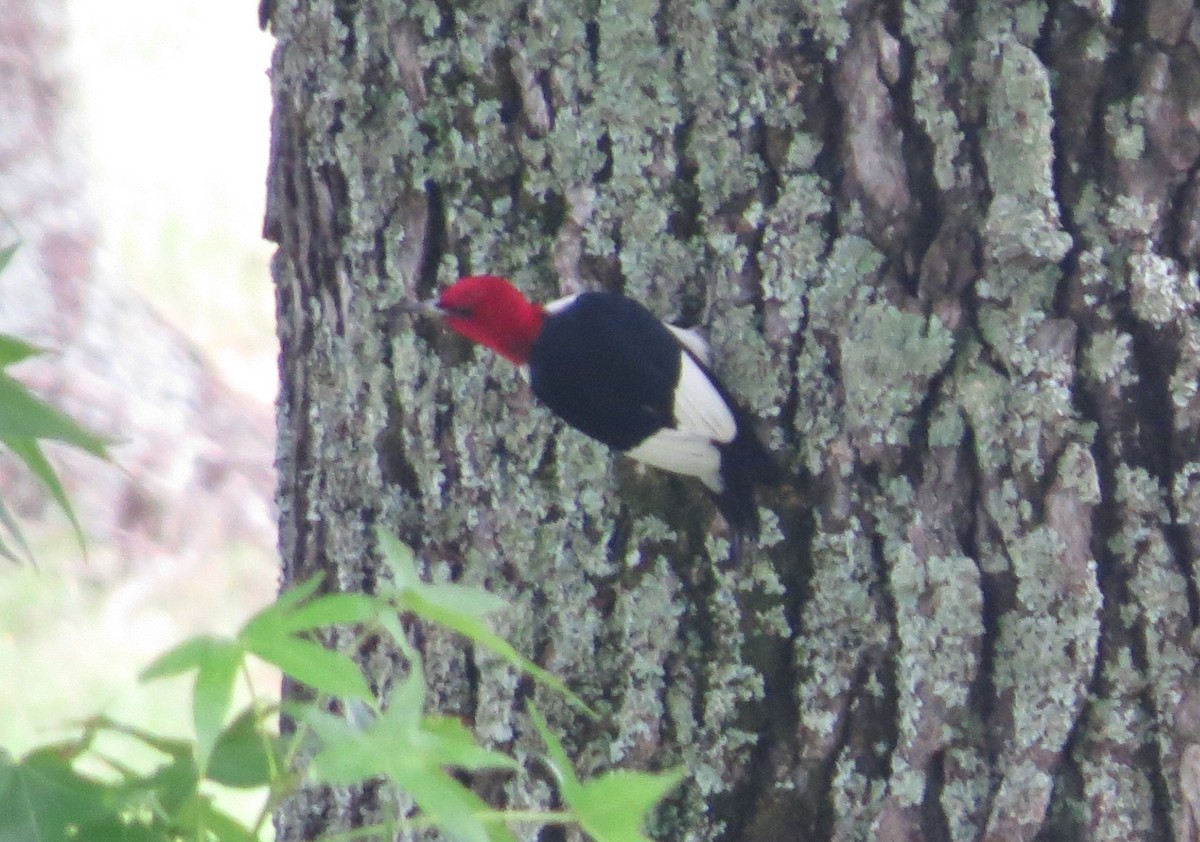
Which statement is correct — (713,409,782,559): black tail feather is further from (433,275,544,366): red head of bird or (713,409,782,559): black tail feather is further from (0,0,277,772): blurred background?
(0,0,277,772): blurred background

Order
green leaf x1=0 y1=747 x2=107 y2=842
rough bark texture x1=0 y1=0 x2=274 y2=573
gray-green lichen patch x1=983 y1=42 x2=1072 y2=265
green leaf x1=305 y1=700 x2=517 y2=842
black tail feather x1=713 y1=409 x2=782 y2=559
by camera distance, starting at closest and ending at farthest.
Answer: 1. green leaf x1=305 y1=700 x2=517 y2=842
2. green leaf x1=0 y1=747 x2=107 y2=842
3. gray-green lichen patch x1=983 y1=42 x2=1072 y2=265
4. black tail feather x1=713 y1=409 x2=782 y2=559
5. rough bark texture x1=0 y1=0 x2=274 y2=573

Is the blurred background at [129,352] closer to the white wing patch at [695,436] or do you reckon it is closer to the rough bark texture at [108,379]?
the rough bark texture at [108,379]

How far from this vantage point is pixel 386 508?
68.4 inches

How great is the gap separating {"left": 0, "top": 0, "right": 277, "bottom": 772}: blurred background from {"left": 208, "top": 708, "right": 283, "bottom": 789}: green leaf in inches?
126

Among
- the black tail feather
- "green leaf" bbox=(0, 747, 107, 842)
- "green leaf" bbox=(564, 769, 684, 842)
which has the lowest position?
"green leaf" bbox=(0, 747, 107, 842)

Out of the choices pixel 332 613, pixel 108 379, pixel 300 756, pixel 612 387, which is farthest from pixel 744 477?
pixel 108 379

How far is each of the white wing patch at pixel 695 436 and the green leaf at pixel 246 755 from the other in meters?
0.67

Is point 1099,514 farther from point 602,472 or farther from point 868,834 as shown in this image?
point 602,472

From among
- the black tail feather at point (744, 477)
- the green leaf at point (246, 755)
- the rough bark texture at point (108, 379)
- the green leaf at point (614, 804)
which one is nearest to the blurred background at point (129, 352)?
the rough bark texture at point (108, 379)

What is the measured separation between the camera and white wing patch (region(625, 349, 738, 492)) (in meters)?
1.57

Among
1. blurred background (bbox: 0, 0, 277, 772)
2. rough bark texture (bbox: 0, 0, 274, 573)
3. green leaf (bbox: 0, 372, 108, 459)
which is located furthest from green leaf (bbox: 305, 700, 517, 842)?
rough bark texture (bbox: 0, 0, 274, 573)

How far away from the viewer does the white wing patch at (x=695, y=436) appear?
1.57 metres

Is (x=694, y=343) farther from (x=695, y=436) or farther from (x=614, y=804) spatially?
(x=614, y=804)

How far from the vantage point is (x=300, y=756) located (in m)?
1.06
